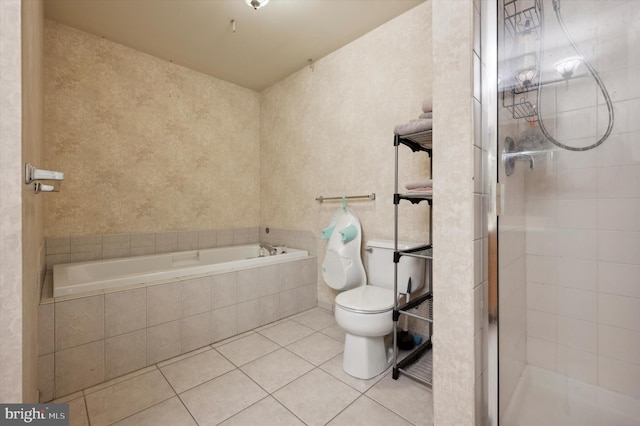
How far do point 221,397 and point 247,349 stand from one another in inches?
19.5

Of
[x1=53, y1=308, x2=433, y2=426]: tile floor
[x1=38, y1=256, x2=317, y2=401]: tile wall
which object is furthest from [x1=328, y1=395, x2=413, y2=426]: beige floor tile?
[x1=38, y1=256, x2=317, y2=401]: tile wall

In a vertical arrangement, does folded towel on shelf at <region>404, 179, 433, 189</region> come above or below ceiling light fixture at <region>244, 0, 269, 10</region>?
below

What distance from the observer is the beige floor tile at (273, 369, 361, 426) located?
1330 millimetres

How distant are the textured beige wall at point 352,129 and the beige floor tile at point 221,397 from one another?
4.03ft

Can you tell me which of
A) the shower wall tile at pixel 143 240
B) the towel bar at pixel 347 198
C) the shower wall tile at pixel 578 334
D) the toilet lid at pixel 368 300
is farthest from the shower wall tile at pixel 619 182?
the shower wall tile at pixel 143 240

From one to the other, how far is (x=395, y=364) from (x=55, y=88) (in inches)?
130

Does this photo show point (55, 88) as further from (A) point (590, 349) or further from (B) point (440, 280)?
(A) point (590, 349)

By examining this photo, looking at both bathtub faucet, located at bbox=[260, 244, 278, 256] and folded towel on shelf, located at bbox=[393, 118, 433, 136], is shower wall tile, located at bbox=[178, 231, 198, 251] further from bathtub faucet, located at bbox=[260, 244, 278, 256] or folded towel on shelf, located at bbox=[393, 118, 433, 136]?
folded towel on shelf, located at bbox=[393, 118, 433, 136]

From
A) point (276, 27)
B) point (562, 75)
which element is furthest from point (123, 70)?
point (562, 75)

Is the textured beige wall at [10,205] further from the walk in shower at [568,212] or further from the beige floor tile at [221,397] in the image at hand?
the walk in shower at [568,212]

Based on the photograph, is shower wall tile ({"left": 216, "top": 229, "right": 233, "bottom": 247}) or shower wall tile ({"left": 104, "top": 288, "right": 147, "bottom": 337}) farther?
shower wall tile ({"left": 216, "top": 229, "right": 233, "bottom": 247})

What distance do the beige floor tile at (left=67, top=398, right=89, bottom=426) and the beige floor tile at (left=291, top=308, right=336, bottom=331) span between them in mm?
1457

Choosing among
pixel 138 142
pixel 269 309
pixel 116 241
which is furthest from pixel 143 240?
pixel 269 309

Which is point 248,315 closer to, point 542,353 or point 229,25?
point 542,353
